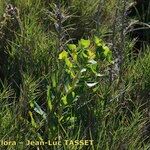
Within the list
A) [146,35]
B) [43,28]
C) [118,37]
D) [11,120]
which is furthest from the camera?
[146,35]

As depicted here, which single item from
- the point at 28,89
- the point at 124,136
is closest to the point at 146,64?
the point at 124,136

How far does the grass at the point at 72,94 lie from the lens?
1520mm

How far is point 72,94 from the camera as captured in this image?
1568 millimetres

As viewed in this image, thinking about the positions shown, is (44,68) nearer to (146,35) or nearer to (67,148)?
(67,148)

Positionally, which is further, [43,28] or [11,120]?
[43,28]

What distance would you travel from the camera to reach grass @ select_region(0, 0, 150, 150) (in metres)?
1.52

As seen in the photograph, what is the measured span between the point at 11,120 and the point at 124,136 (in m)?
0.41

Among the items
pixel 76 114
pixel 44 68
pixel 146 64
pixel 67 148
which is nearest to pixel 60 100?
pixel 76 114

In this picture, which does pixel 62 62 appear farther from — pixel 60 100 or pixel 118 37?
pixel 118 37

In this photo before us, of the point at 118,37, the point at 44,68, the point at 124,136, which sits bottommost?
the point at 124,136

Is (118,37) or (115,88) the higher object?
(118,37)

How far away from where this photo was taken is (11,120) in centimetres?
153

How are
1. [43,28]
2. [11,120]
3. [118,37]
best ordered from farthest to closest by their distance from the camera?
1. [43,28]
2. [118,37]
3. [11,120]

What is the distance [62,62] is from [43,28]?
0.58 metres
